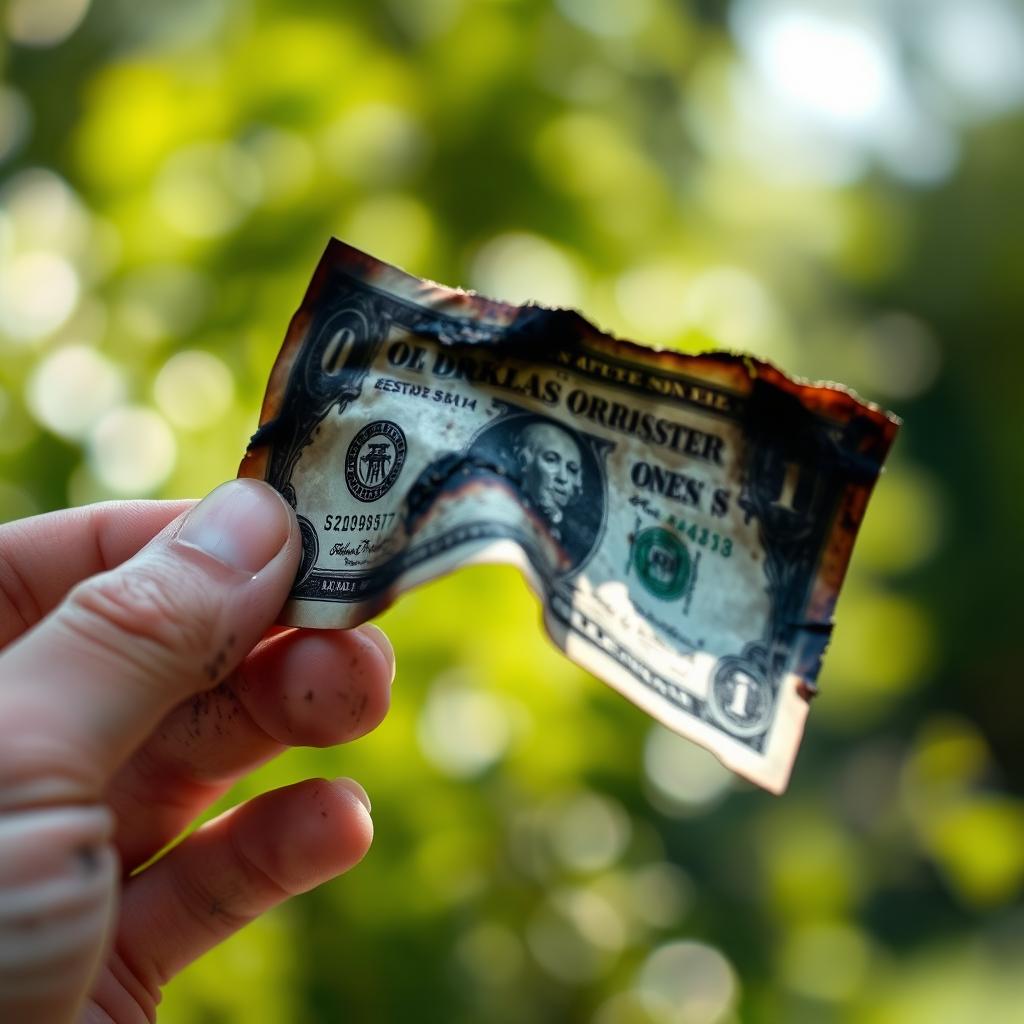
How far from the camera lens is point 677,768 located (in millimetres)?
1482

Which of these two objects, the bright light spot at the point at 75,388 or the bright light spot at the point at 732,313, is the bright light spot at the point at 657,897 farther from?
the bright light spot at the point at 75,388

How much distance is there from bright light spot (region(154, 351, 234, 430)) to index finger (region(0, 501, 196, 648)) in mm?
232

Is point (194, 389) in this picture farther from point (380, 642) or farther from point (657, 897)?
point (657, 897)

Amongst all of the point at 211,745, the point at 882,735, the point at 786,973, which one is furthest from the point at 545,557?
the point at 882,735

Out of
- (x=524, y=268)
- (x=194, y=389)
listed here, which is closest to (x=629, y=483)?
(x=524, y=268)

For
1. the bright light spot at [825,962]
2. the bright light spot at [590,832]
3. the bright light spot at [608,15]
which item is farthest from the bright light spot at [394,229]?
the bright light spot at [825,962]

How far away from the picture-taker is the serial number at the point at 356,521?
712 mm

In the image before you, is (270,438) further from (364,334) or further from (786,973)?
(786,973)

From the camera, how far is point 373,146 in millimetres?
1140

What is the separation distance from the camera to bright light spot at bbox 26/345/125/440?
111 centimetres

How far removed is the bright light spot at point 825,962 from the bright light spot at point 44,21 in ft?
4.96

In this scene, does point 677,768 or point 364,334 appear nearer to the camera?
point 364,334

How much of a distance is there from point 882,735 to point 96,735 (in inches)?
69.2

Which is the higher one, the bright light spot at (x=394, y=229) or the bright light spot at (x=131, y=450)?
the bright light spot at (x=394, y=229)
